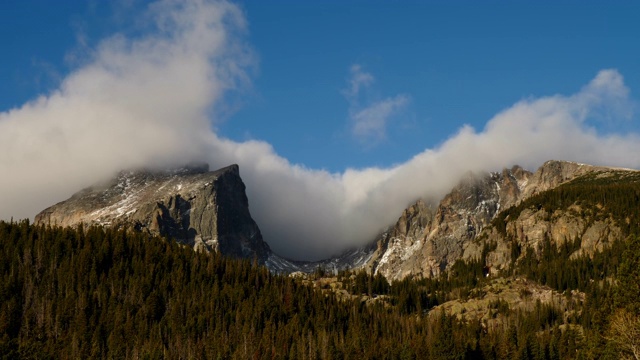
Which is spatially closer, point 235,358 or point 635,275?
point 635,275

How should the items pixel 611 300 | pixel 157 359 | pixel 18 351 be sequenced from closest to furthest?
pixel 611 300, pixel 18 351, pixel 157 359

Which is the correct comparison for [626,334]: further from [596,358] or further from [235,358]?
[235,358]

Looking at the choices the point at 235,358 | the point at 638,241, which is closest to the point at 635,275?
the point at 638,241

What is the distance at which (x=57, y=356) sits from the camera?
200m

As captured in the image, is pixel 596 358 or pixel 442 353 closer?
pixel 596 358

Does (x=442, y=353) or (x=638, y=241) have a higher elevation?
(x=638, y=241)

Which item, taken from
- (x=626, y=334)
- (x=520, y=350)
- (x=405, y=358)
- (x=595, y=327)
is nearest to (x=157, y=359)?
(x=405, y=358)

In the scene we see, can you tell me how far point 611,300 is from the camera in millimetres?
123188

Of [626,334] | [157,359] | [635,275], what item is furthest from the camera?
[157,359]

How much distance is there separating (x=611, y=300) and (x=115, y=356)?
135074 millimetres

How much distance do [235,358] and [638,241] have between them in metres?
116

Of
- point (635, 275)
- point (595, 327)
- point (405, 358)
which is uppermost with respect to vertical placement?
point (635, 275)

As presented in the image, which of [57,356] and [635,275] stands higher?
[635,275]

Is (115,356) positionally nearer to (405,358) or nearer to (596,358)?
(405,358)
